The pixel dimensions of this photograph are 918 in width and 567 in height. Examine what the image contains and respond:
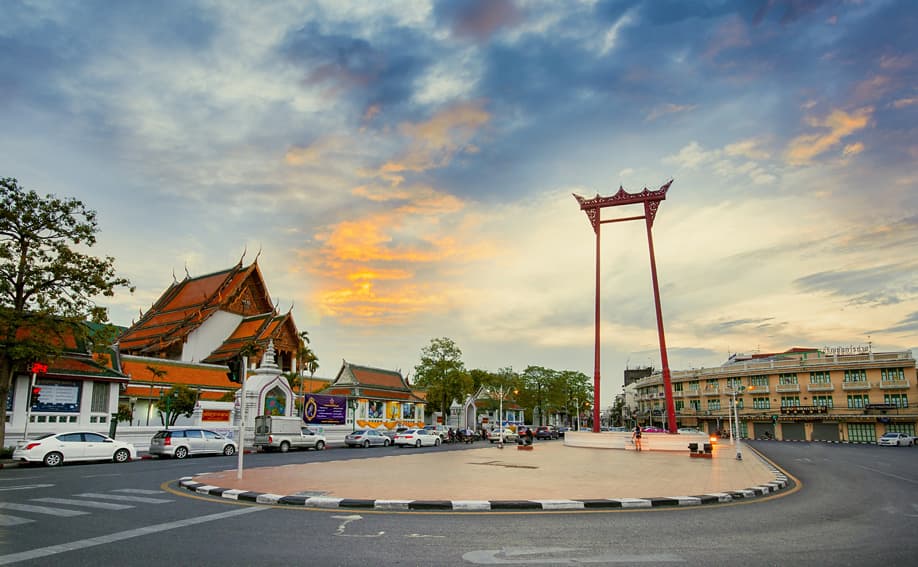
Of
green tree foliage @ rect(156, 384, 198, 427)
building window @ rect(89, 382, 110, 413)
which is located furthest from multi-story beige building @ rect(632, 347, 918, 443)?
building window @ rect(89, 382, 110, 413)

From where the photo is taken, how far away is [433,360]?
6328cm

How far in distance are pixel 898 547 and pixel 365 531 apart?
7.53 metres

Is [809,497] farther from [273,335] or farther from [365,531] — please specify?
[273,335]

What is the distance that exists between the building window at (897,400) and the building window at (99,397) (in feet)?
249

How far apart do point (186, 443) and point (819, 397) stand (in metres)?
71.7

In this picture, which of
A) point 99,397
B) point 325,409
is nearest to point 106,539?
point 99,397

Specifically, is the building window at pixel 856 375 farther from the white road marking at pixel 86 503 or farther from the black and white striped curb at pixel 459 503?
the white road marking at pixel 86 503

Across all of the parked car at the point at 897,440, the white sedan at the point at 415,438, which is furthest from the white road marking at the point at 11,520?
the parked car at the point at 897,440

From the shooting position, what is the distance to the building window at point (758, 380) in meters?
75.2

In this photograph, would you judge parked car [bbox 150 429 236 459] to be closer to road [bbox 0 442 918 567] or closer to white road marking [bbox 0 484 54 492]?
white road marking [bbox 0 484 54 492]

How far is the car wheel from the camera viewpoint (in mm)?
21188

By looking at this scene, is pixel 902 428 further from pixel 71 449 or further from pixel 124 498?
pixel 124 498

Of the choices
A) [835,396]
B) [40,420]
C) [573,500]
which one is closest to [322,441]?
[40,420]

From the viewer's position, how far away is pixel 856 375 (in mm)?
67438
